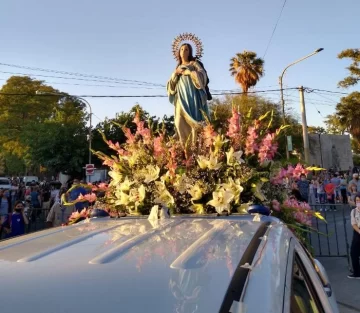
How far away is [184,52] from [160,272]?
5312 millimetres

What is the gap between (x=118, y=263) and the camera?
145 cm

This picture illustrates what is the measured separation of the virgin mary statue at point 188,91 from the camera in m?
6.02

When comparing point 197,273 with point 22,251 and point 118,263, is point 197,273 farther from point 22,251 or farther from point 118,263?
point 22,251

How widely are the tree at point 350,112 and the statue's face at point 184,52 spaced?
87.7 feet

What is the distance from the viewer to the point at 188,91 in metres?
6.11

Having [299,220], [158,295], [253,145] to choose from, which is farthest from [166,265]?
[299,220]

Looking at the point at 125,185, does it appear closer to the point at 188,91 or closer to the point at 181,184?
the point at 181,184

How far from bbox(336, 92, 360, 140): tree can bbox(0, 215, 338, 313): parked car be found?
100 feet

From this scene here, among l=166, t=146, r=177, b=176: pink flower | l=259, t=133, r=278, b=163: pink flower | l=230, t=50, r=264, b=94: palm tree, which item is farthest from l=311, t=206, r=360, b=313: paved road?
l=230, t=50, r=264, b=94: palm tree

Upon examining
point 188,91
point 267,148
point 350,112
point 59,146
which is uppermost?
point 350,112

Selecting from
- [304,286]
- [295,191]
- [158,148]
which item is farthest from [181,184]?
[295,191]

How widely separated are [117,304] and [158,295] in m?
Answer: 0.13

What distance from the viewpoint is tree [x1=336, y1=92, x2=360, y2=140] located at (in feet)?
97.2

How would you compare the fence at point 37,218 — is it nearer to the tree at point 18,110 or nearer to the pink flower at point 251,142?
the pink flower at point 251,142
